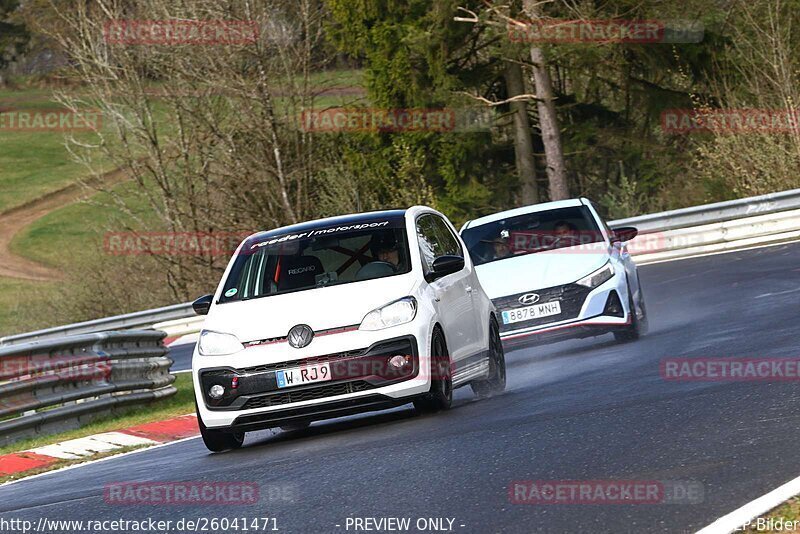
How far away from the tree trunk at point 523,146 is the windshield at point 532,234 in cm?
2212

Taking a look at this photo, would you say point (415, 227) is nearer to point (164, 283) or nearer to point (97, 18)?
point (164, 283)

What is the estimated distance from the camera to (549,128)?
33.3 metres

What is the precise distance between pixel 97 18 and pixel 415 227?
1248 inches

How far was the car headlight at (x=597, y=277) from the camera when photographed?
1429 cm

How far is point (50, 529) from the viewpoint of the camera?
7527mm

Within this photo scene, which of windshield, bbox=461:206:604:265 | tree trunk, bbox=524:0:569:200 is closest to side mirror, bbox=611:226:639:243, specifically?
windshield, bbox=461:206:604:265

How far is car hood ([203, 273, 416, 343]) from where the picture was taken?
10.0 m

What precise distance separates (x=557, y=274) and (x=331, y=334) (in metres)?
5.02

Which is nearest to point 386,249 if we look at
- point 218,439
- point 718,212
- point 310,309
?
point 310,309

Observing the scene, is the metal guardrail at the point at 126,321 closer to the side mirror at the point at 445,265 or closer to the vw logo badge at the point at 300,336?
the side mirror at the point at 445,265

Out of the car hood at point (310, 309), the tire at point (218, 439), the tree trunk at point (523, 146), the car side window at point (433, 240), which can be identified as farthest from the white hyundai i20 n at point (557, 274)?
the tree trunk at point (523, 146)

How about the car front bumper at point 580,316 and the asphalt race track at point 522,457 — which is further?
the car front bumper at point 580,316

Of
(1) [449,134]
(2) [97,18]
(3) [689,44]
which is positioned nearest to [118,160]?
(2) [97,18]

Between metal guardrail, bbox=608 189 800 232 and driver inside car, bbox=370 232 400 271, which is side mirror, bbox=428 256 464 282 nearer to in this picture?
driver inside car, bbox=370 232 400 271
